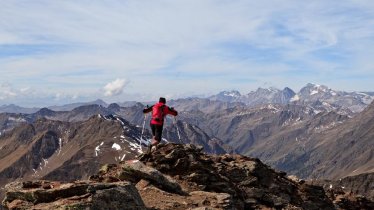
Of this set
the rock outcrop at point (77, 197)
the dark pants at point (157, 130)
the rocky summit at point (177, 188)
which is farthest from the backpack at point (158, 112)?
the rock outcrop at point (77, 197)

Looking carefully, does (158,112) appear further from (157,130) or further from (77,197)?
(77,197)

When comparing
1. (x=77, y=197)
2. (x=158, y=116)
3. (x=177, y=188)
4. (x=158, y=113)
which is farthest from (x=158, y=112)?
(x=77, y=197)

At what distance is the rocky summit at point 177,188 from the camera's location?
79.5ft

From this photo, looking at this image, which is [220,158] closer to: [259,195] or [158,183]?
[259,195]

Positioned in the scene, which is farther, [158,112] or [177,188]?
[158,112]

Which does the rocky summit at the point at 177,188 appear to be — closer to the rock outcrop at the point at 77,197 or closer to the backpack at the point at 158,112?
the rock outcrop at the point at 77,197

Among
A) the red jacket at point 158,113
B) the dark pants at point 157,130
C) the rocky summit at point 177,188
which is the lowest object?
the rocky summit at point 177,188

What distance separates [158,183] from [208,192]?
13.0 ft

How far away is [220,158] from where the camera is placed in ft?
144

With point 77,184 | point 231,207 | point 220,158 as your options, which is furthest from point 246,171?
point 77,184

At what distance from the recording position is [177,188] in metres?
31.6

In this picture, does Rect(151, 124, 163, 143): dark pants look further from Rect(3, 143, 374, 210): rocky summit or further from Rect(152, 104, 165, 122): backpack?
Rect(3, 143, 374, 210): rocky summit

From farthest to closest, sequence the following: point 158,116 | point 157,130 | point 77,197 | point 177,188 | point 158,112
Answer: point 157,130 < point 158,116 < point 158,112 < point 177,188 < point 77,197

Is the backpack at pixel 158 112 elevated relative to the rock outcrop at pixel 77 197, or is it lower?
elevated
